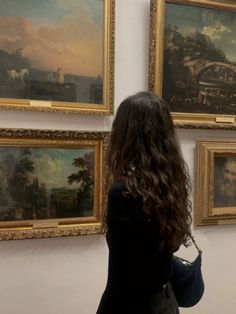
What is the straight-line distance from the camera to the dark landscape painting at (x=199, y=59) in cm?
232

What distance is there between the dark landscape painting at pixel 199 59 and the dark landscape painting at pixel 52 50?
→ 0.43m

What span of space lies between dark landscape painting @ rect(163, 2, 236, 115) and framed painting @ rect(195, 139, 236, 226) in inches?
8.8

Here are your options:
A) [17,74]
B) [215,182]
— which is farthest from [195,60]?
[17,74]

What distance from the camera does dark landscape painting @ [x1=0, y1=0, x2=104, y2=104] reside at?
6.61 feet

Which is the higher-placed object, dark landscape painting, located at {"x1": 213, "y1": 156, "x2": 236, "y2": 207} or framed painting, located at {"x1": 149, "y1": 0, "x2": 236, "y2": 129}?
framed painting, located at {"x1": 149, "y1": 0, "x2": 236, "y2": 129}

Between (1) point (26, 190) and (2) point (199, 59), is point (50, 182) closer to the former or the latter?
(1) point (26, 190)

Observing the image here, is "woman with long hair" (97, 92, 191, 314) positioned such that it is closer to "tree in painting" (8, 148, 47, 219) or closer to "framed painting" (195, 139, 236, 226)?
"tree in painting" (8, 148, 47, 219)

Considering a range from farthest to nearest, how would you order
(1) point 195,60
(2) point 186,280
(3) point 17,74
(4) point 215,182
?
(4) point 215,182 → (1) point 195,60 → (3) point 17,74 → (2) point 186,280

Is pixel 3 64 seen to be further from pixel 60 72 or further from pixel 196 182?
pixel 196 182

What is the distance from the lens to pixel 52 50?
2.09m

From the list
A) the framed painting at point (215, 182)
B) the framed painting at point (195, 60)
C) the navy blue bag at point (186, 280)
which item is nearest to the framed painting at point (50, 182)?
the framed painting at point (195, 60)

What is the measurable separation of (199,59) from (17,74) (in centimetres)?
107

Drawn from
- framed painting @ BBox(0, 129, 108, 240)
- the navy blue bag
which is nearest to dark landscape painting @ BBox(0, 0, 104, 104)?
framed painting @ BBox(0, 129, 108, 240)

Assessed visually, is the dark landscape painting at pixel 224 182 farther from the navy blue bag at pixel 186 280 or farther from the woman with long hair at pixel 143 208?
the woman with long hair at pixel 143 208
